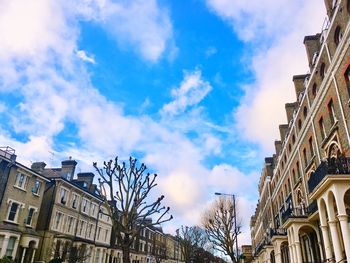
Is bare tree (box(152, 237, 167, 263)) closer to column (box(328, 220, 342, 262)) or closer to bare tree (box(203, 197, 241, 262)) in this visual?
bare tree (box(203, 197, 241, 262))

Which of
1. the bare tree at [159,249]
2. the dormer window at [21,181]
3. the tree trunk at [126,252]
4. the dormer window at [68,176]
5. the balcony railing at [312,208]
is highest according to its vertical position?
the dormer window at [68,176]

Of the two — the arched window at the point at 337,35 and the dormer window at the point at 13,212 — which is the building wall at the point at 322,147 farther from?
the dormer window at the point at 13,212

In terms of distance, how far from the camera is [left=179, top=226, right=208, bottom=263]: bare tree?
2382 inches

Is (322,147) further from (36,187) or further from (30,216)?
(30,216)

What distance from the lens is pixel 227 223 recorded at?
4247 cm

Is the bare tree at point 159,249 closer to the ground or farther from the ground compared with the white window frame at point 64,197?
closer to the ground

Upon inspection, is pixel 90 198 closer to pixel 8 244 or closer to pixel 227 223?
pixel 8 244

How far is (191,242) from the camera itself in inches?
2576

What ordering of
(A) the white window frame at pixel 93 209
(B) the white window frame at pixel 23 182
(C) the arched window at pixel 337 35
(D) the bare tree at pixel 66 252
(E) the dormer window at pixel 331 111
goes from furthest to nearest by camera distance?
(A) the white window frame at pixel 93 209, (D) the bare tree at pixel 66 252, (B) the white window frame at pixel 23 182, (E) the dormer window at pixel 331 111, (C) the arched window at pixel 337 35

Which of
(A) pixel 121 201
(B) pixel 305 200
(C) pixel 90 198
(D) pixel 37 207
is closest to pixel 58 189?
(D) pixel 37 207

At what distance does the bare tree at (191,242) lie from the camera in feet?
199

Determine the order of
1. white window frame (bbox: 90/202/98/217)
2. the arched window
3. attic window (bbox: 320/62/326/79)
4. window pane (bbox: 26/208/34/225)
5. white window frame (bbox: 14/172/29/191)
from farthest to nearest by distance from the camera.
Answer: white window frame (bbox: 90/202/98/217)
window pane (bbox: 26/208/34/225)
white window frame (bbox: 14/172/29/191)
attic window (bbox: 320/62/326/79)
the arched window

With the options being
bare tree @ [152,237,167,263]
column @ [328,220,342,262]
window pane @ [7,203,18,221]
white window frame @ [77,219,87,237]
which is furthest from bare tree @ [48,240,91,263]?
bare tree @ [152,237,167,263]

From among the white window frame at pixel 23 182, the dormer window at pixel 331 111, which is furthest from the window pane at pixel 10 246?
the dormer window at pixel 331 111
